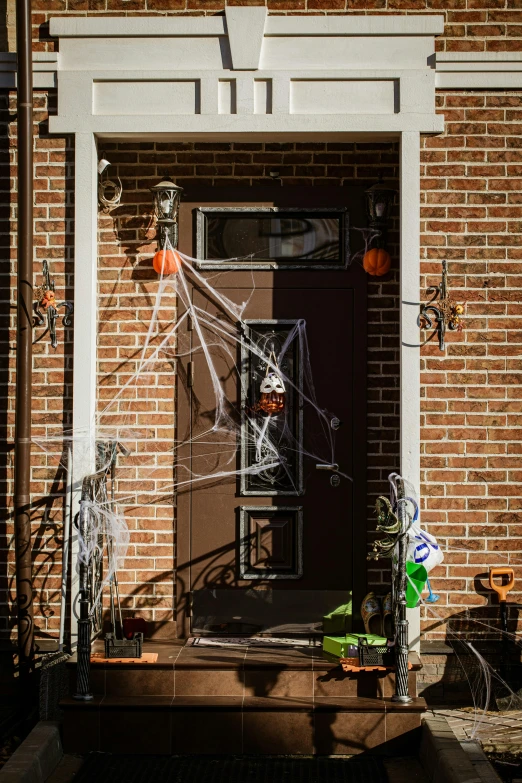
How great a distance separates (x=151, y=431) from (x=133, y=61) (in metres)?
2.27

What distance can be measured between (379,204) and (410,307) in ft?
2.24

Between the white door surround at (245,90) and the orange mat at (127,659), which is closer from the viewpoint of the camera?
the orange mat at (127,659)

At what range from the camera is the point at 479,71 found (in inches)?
229

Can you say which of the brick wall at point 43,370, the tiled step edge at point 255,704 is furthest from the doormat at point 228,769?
the brick wall at point 43,370

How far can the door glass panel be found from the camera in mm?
6086

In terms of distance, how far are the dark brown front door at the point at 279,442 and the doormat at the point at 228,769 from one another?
40.3 inches

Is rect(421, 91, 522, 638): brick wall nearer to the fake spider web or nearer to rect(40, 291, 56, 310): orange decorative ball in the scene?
the fake spider web

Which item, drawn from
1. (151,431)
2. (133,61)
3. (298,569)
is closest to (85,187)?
(133,61)

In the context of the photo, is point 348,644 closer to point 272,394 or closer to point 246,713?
point 246,713

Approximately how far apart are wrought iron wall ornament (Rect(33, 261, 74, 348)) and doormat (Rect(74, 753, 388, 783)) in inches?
95.4

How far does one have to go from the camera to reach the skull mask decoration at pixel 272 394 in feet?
19.6

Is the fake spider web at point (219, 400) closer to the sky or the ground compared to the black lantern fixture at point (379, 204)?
closer to the ground

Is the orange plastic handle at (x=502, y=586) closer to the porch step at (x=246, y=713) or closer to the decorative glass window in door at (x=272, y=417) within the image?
the porch step at (x=246, y=713)

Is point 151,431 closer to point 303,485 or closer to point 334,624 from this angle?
point 303,485
